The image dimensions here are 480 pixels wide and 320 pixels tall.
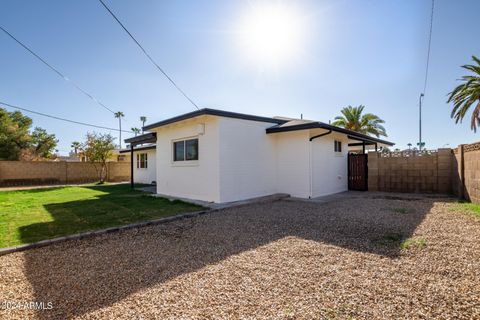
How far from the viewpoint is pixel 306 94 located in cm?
1328

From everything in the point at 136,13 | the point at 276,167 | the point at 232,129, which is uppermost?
the point at 136,13

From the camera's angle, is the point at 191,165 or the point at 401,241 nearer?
the point at 401,241

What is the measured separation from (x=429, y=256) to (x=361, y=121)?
20900 millimetres

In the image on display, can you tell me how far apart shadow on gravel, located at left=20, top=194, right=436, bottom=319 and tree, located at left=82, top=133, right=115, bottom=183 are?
15028 mm

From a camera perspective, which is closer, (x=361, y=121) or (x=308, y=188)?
(x=308, y=188)

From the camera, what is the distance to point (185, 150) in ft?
30.0

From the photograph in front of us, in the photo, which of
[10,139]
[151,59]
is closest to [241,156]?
[151,59]

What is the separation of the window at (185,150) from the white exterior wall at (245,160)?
1431 mm

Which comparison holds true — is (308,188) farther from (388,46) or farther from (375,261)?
(388,46)

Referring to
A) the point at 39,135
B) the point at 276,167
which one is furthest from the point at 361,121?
the point at 39,135

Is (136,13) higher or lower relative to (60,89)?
higher

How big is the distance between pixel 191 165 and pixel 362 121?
1873 centimetres

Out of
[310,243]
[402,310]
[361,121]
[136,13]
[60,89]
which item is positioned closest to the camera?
[402,310]

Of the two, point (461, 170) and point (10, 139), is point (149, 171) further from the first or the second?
point (461, 170)
